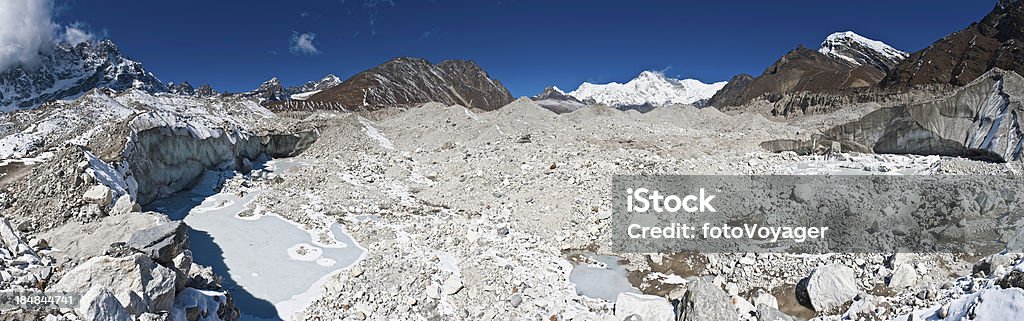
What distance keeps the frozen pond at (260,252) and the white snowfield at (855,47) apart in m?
103

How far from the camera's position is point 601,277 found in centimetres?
1147

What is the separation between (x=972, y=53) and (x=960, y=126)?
37.6m

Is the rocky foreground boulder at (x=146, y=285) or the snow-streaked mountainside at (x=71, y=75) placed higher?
the snow-streaked mountainside at (x=71, y=75)

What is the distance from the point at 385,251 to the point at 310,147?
697 inches

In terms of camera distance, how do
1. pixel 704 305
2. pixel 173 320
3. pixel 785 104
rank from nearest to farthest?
1. pixel 173 320
2. pixel 704 305
3. pixel 785 104

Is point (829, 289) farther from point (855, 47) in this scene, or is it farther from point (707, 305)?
point (855, 47)

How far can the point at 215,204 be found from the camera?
1684 cm

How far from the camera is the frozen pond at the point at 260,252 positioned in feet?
35.2

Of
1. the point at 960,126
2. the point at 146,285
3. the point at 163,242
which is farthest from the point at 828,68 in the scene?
the point at 146,285

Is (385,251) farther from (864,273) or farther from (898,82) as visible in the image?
(898,82)

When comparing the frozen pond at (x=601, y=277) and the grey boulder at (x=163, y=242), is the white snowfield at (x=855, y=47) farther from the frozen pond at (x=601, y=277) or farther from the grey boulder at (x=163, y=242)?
the grey boulder at (x=163, y=242)

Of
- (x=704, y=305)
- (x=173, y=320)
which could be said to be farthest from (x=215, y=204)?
(x=704, y=305)

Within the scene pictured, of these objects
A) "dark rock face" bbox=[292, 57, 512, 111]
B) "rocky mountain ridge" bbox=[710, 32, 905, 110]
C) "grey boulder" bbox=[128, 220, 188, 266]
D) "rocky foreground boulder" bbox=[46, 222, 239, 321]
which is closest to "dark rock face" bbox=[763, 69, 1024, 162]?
"rocky foreground boulder" bbox=[46, 222, 239, 321]

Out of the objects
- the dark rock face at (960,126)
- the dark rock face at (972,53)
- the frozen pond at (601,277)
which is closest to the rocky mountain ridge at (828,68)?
the dark rock face at (972,53)
